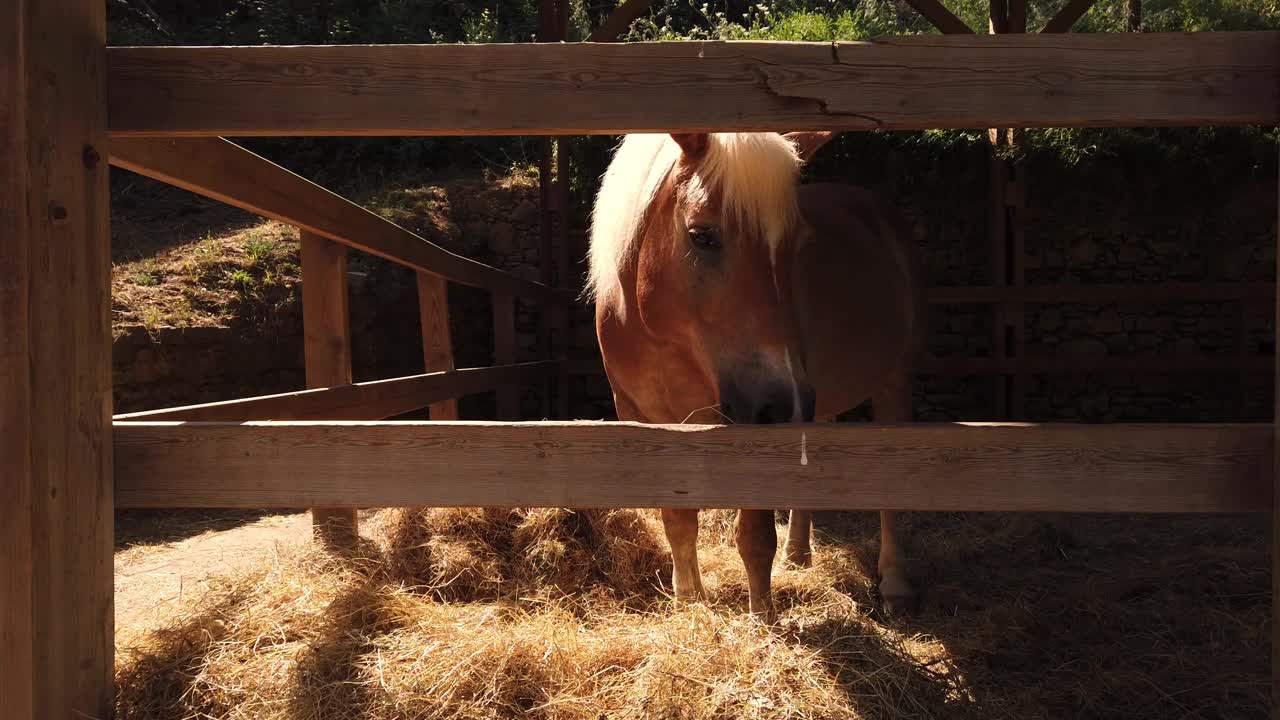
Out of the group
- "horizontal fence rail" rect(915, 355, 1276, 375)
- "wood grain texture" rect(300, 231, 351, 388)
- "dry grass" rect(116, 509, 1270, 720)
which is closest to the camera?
"dry grass" rect(116, 509, 1270, 720)

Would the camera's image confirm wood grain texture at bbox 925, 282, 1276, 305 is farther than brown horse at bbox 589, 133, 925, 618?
Yes

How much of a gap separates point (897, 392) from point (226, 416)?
290cm

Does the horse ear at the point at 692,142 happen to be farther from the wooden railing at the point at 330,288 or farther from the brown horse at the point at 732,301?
the wooden railing at the point at 330,288

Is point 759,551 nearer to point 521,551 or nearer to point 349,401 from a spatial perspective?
point 521,551

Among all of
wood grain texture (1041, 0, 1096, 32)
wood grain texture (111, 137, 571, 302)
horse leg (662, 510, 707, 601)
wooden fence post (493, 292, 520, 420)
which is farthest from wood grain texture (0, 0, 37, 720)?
wood grain texture (1041, 0, 1096, 32)

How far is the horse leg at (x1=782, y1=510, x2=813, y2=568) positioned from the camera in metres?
3.90

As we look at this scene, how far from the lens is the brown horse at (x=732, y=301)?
7.15ft

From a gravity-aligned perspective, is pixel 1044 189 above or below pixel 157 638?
above

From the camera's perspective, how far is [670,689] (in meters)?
1.85

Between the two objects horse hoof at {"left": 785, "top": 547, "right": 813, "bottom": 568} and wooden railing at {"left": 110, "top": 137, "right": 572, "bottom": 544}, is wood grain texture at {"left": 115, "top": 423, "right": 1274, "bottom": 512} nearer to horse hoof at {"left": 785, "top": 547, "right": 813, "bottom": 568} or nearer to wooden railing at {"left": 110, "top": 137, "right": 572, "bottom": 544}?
wooden railing at {"left": 110, "top": 137, "right": 572, "bottom": 544}

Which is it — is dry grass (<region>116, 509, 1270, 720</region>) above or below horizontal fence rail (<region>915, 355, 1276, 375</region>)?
below

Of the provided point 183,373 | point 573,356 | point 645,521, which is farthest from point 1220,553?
point 183,373

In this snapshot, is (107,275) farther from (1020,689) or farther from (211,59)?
(1020,689)

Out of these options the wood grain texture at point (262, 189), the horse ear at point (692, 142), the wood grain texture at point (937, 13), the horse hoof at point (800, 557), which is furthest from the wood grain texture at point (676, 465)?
the wood grain texture at point (937, 13)
